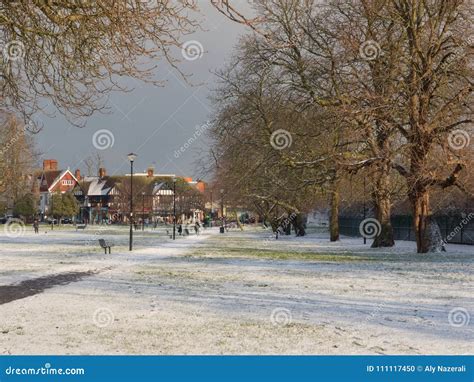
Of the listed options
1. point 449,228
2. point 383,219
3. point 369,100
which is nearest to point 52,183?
point 449,228

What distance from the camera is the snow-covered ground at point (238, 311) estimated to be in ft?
24.6

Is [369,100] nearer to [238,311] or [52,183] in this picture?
[238,311]

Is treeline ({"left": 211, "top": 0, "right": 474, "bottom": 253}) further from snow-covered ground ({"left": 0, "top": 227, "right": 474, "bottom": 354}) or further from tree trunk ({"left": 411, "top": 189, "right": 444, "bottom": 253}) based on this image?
snow-covered ground ({"left": 0, "top": 227, "right": 474, "bottom": 354})

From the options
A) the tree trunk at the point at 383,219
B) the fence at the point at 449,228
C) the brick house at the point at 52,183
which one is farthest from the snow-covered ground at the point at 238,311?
the brick house at the point at 52,183

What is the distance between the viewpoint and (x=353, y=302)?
1121 centimetres

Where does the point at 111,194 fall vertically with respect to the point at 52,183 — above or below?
below

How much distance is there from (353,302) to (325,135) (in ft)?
56.6

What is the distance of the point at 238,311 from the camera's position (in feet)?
33.0

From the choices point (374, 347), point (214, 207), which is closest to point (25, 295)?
point (374, 347)

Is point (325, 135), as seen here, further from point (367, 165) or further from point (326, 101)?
point (367, 165)

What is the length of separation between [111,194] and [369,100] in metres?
99.8

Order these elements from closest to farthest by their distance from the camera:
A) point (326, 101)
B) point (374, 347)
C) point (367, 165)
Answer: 1. point (374, 347)
2. point (367, 165)
3. point (326, 101)

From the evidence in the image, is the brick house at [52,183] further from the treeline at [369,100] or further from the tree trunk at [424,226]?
the tree trunk at [424,226]

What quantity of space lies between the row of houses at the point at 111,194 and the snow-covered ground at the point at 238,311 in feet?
281
